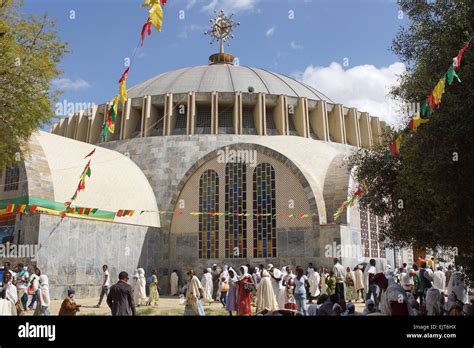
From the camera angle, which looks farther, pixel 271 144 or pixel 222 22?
pixel 222 22

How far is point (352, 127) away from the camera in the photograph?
32562 millimetres

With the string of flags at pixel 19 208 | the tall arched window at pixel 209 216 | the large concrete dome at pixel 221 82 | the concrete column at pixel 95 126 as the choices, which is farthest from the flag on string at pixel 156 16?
the concrete column at pixel 95 126

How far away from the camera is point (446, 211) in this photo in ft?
32.1

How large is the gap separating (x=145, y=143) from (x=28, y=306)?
555 inches

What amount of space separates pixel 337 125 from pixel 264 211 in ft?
35.9

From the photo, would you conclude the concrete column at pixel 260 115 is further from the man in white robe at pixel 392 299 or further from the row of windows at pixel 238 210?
the man in white robe at pixel 392 299

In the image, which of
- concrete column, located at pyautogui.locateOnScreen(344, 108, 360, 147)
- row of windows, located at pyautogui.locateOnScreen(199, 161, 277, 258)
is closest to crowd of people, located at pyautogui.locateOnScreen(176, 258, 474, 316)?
row of windows, located at pyautogui.locateOnScreen(199, 161, 277, 258)

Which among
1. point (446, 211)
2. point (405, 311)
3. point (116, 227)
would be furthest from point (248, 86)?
point (405, 311)

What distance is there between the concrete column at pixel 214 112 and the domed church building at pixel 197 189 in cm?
6

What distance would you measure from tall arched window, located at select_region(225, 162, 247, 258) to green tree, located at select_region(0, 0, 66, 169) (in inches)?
449

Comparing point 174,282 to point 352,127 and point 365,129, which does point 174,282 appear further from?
point 365,129

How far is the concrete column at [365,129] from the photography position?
109 feet
